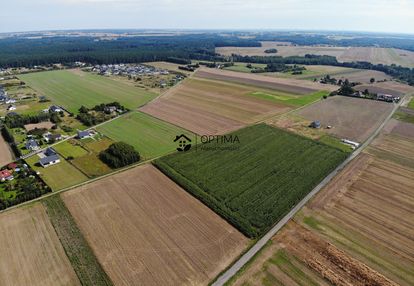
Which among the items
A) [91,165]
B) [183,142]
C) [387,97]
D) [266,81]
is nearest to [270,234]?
[183,142]

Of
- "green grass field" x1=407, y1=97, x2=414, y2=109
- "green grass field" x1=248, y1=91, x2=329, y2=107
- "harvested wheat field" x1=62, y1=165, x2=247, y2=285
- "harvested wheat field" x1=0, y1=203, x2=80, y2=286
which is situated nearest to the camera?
"harvested wheat field" x1=0, y1=203, x2=80, y2=286

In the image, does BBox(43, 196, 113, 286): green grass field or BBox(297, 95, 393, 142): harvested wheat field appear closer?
BBox(43, 196, 113, 286): green grass field

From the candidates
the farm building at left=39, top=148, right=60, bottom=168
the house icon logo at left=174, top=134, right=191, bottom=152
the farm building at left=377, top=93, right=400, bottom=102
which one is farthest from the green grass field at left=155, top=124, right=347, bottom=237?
the farm building at left=377, top=93, right=400, bottom=102

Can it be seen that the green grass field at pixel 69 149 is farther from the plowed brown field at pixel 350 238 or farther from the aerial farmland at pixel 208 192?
the plowed brown field at pixel 350 238

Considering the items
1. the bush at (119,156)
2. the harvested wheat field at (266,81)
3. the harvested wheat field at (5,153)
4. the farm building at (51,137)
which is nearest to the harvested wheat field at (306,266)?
the bush at (119,156)

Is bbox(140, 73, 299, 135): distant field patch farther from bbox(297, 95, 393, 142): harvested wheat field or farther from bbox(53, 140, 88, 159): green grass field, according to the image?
bbox(53, 140, 88, 159): green grass field

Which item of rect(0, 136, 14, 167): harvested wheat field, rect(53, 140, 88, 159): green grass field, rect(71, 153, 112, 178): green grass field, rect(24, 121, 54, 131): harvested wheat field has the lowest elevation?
rect(24, 121, 54, 131): harvested wheat field

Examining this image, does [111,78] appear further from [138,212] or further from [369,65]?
[369,65]

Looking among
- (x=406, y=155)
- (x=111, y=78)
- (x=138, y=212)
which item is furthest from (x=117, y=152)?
(x=111, y=78)
